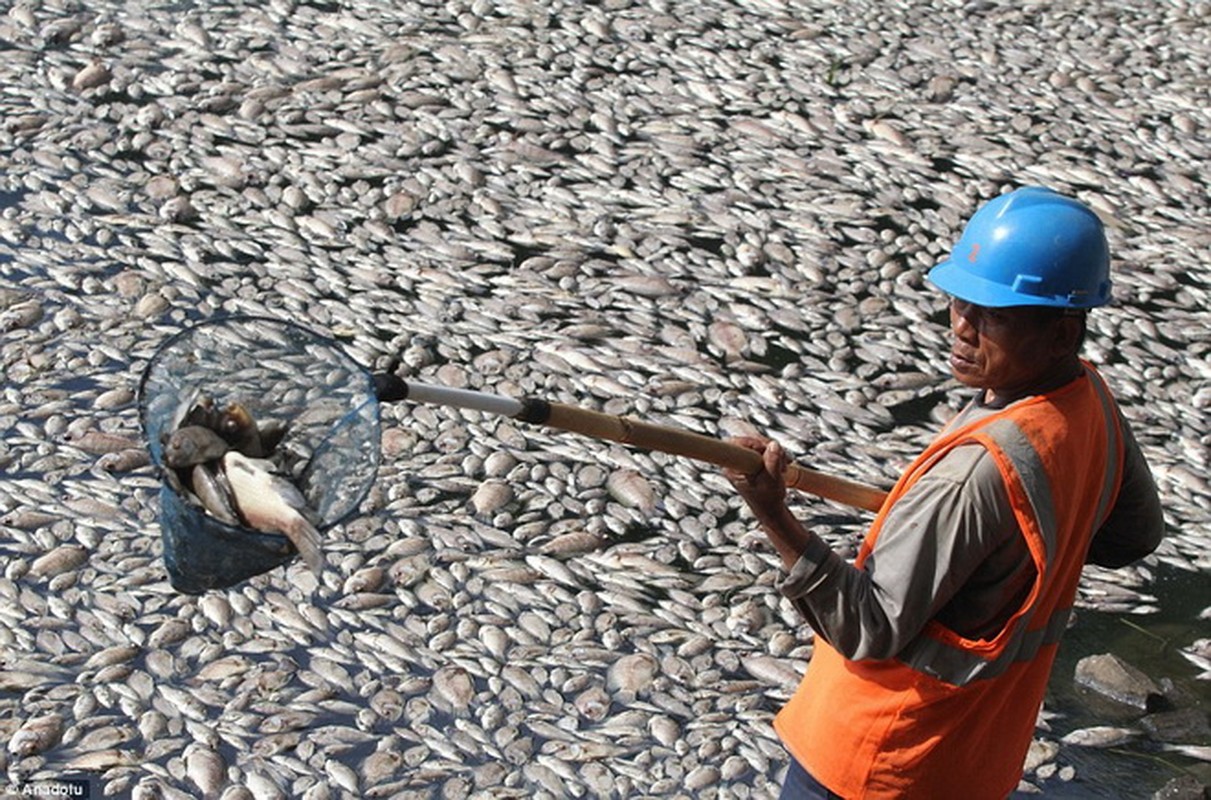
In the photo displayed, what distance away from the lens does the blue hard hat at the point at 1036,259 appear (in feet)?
7.50

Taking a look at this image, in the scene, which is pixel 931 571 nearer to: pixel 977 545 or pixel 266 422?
pixel 977 545

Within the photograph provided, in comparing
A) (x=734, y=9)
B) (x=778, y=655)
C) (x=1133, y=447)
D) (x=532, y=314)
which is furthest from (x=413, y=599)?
(x=734, y=9)

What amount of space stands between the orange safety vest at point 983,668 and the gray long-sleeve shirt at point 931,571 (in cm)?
3

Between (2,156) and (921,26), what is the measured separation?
4160mm

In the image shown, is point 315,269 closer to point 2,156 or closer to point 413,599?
point 2,156

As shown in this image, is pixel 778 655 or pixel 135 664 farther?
pixel 778 655

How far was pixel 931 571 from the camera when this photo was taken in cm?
221

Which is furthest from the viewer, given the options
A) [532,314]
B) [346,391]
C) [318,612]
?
[532,314]

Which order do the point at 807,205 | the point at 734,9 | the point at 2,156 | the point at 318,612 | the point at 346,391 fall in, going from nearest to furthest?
the point at 346,391
the point at 318,612
the point at 2,156
the point at 807,205
the point at 734,9

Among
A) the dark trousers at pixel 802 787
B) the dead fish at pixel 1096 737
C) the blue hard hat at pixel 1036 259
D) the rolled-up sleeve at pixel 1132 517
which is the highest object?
the blue hard hat at pixel 1036 259

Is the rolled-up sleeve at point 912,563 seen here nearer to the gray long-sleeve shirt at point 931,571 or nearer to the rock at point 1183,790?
the gray long-sleeve shirt at point 931,571

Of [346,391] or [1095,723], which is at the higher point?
[346,391]

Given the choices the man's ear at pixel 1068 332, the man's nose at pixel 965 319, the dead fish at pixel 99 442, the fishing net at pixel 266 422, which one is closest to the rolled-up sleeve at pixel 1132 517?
the man's ear at pixel 1068 332

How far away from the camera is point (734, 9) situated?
7.46m
